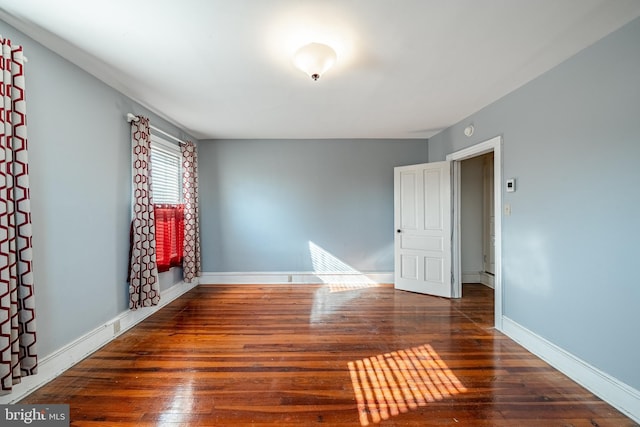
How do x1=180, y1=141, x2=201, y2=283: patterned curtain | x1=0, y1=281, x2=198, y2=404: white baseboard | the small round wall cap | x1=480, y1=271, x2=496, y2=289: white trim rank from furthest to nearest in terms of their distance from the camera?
x1=480, y1=271, x2=496, y2=289: white trim → x1=180, y1=141, x2=201, y2=283: patterned curtain → the small round wall cap → x1=0, y1=281, x2=198, y2=404: white baseboard

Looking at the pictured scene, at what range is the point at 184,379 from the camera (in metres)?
1.97

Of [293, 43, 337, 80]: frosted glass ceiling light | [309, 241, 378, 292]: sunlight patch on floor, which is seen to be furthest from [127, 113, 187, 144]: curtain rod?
[309, 241, 378, 292]: sunlight patch on floor

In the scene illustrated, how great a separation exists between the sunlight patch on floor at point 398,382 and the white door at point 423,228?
65.0 inches

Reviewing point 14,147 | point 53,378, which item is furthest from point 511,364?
point 14,147

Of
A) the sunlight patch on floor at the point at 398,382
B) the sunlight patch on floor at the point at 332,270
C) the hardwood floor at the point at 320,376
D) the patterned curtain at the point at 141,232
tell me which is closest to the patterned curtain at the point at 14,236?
the hardwood floor at the point at 320,376

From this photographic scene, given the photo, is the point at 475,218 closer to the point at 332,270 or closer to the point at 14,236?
the point at 332,270

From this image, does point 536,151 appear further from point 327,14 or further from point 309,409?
point 309,409

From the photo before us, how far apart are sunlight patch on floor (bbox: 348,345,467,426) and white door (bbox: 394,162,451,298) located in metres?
1.65

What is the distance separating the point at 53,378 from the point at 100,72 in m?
2.52

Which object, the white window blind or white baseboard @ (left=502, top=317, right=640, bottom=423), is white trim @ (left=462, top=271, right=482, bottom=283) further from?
the white window blind

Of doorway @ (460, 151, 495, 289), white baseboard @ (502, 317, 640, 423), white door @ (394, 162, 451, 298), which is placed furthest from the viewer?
doorway @ (460, 151, 495, 289)

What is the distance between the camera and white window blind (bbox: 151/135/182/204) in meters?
3.30

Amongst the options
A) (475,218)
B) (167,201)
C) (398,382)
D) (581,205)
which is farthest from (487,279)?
(167,201)

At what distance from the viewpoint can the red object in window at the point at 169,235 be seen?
3275mm
